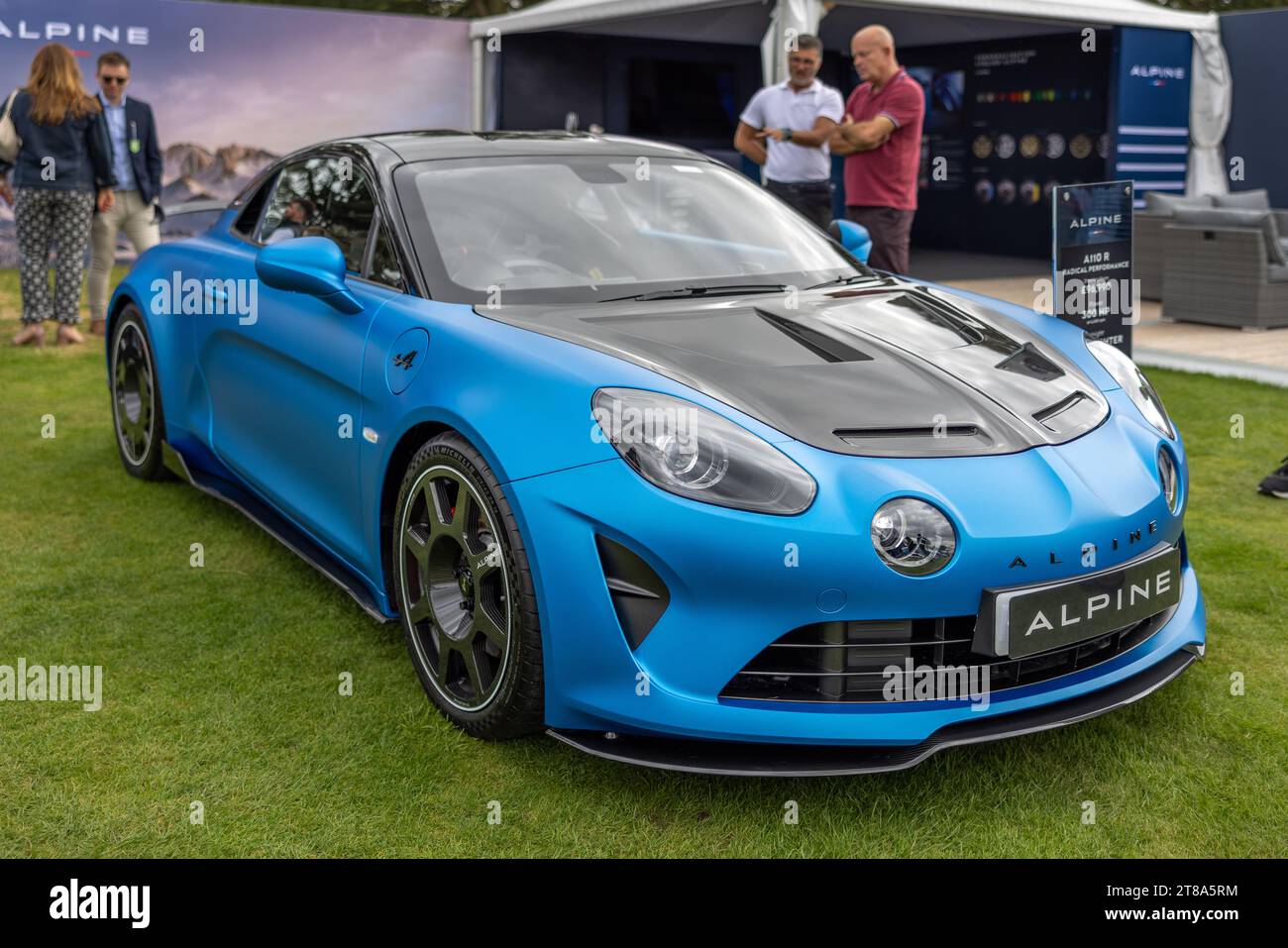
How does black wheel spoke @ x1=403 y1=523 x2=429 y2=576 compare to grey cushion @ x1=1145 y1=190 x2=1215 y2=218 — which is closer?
black wheel spoke @ x1=403 y1=523 x2=429 y2=576

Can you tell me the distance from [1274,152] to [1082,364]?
1375cm

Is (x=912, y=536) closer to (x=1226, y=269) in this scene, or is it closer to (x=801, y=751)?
(x=801, y=751)

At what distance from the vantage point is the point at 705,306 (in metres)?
3.34

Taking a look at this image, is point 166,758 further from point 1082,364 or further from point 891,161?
point 891,161

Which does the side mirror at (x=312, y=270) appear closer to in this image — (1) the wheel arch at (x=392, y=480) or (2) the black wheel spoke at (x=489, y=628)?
(1) the wheel arch at (x=392, y=480)

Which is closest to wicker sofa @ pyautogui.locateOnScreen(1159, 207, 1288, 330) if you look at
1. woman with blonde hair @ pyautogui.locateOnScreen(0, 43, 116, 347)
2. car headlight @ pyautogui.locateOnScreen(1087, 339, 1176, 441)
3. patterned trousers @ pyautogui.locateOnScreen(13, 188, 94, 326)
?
car headlight @ pyautogui.locateOnScreen(1087, 339, 1176, 441)

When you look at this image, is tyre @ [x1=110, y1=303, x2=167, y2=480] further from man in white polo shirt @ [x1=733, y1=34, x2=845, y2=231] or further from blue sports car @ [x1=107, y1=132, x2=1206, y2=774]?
man in white polo shirt @ [x1=733, y1=34, x2=845, y2=231]

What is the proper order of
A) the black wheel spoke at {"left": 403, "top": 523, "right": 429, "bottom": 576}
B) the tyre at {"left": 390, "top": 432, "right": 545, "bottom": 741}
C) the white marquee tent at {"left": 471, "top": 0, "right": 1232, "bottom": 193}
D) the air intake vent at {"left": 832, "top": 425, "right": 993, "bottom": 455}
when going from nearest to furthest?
1. the air intake vent at {"left": 832, "top": 425, "right": 993, "bottom": 455}
2. the tyre at {"left": 390, "top": 432, "right": 545, "bottom": 741}
3. the black wheel spoke at {"left": 403, "top": 523, "right": 429, "bottom": 576}
4. the white marquee tent at {"left": 471, "top": 0, "right": 1232, "bottom": 193}

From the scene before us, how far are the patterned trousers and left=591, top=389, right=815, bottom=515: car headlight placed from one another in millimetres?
7387

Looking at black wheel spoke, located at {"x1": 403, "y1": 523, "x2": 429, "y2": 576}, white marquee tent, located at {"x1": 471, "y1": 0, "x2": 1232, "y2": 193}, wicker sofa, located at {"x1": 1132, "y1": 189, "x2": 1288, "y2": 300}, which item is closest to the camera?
black wheel spoke, located at {"x1": 403, "y1": 523, "x2": 429, "y2": 576}

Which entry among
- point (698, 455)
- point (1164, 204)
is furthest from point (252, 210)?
point (1164, 204)

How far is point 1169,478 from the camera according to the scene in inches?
119

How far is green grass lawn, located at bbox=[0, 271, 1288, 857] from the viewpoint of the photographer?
2617 millimetres

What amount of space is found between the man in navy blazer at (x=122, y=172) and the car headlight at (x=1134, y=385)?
7.80 metres
